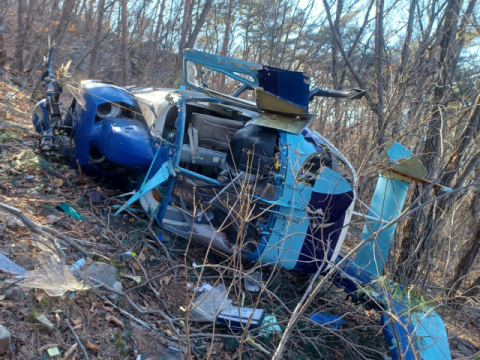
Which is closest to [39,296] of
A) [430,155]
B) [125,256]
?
[125,256]

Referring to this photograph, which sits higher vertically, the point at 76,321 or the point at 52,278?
the point at 52,278

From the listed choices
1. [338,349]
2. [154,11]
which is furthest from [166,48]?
[338,349]

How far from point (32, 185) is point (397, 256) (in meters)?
5.51

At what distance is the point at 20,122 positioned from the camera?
7.79 meters

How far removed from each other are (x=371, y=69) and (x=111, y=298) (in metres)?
11.5

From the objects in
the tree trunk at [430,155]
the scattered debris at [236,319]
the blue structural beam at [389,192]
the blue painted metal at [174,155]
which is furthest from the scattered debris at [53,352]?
the tree trunk at [430,155]

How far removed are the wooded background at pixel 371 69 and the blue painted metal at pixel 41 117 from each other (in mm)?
3522

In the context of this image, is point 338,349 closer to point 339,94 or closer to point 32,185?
point 339,94

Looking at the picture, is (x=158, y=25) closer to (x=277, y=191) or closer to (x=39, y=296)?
(x=277, y=191)

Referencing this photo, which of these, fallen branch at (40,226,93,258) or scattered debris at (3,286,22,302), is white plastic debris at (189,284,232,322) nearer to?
fallen branch at (40,226,93,258)

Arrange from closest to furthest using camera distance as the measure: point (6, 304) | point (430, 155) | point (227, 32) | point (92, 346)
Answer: point (6, 304) → point (92, 346) → point (430, 155) → point (227, 32)

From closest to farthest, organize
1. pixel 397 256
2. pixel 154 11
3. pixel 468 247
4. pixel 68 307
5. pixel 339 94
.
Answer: pixel 68 307, pixel 339 94, pixel 397 256, pixel 468 247, pixel 154 11

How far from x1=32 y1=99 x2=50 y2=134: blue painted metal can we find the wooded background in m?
3.52

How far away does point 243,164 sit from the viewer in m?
5.00
